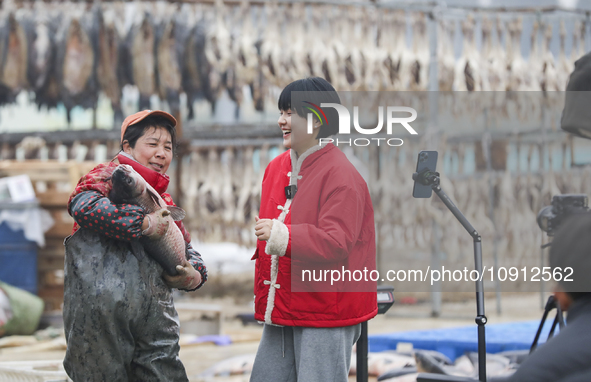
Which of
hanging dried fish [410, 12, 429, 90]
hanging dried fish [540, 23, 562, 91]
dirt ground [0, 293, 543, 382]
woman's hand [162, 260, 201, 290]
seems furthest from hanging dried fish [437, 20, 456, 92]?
woman's hand [162, 260, 201, 290]

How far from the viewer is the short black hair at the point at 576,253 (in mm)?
1163

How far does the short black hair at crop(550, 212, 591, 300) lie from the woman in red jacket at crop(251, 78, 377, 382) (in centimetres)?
82

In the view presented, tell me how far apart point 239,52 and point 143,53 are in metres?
0.97

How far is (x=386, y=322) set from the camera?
18.9 feet

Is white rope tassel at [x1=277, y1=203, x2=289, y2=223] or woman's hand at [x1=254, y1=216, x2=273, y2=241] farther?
white rope tassel at [x1=277, y1=203, x2=289, y2=223]

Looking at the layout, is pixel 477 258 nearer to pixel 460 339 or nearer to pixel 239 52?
pixel 460 339

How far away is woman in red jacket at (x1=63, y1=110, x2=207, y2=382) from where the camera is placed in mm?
1735

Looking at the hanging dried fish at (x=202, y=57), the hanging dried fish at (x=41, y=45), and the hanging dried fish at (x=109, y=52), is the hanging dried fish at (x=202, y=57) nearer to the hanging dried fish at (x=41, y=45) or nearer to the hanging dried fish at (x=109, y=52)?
the hanging dried fish at (x=109, y=52)

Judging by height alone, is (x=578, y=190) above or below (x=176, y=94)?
below

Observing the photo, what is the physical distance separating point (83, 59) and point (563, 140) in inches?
205

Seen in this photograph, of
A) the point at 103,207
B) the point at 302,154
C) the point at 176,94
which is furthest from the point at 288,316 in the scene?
the point at 176,94

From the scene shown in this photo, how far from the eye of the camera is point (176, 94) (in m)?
5.61

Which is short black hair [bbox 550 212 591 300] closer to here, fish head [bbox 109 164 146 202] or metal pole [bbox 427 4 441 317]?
fish head [bbox 109 164 146 202]

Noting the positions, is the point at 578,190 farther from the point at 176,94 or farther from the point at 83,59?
the point at 83,59
